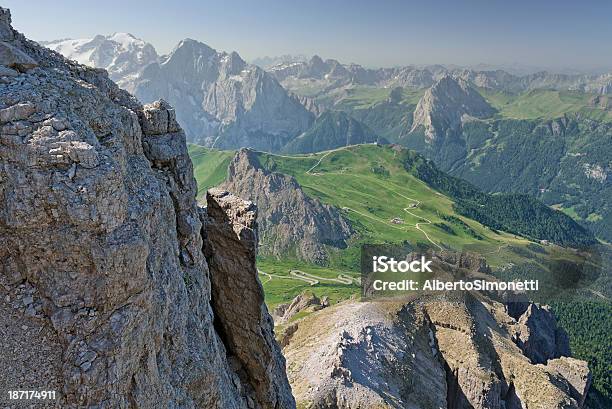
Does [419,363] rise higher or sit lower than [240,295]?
lower

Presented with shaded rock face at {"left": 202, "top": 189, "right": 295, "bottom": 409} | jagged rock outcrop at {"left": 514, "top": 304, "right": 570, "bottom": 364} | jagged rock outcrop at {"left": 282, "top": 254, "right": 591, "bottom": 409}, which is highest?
shaded rock face at {"left": 202, "top": 189, "right": 295, "bottom": 409}

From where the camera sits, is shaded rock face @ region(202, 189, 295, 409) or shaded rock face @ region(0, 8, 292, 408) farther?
shaded rock face @ region(202, 189, 295, 409)

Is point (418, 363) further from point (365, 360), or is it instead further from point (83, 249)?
point (83, 249)

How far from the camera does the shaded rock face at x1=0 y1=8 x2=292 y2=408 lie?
17.9 m

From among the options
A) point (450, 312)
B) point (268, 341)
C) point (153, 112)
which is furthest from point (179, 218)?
point (450, 312)

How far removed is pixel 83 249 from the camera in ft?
60.2

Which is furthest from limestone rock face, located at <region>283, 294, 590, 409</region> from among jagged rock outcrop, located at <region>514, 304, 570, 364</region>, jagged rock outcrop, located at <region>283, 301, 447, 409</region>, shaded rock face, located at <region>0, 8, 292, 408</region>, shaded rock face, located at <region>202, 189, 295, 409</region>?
shaded rock face, located at <region>0, 8, 292, 408</region>

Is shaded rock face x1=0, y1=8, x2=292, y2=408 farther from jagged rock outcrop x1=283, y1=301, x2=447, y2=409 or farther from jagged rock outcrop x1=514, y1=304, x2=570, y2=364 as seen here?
jagged rock outcrop x1=514, y1=304, x2=570, y2=364

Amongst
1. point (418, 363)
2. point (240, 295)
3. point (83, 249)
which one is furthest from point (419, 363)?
point (83, 249)

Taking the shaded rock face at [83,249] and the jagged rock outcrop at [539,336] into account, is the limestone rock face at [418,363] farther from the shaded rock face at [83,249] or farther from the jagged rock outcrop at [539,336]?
the shaded rock face at [83,249]

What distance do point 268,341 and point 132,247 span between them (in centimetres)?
1803

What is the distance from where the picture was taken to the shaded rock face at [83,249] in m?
17.9

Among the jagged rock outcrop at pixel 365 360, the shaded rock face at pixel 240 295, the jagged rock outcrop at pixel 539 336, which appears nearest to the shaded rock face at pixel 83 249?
the shaded rock face at pixel 240 295

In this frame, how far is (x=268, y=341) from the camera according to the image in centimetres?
3450
